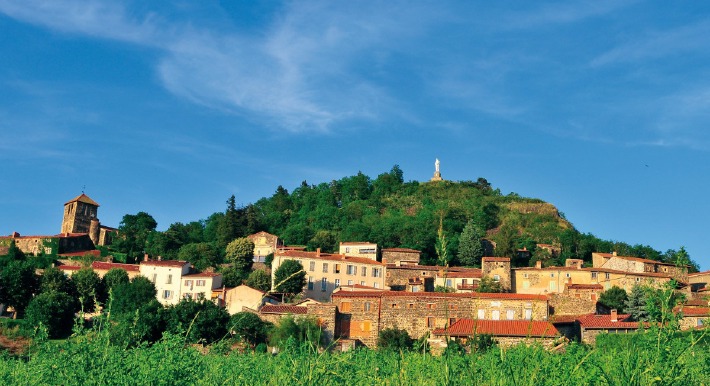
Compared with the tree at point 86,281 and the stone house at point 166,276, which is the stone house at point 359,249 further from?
the tree at point 86,281

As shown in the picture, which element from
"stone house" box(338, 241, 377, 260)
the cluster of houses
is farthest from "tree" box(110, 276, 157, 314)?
"stone house" box(338, 241, 377, 260)

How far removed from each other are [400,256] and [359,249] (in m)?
4.19

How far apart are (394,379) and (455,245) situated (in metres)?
66.2

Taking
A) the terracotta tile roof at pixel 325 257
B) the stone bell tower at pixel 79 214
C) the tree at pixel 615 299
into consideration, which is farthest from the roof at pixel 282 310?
the stone bell tower at pixel 79 214

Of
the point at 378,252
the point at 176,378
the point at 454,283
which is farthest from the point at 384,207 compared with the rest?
the point at 176,378

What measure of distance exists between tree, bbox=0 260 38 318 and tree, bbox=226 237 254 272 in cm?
1986

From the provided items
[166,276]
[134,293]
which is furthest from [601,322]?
[166,276]

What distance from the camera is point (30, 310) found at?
4662 centimetres

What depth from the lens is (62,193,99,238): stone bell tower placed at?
88000mm

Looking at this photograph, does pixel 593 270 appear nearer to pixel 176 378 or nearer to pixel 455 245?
pixel 455 245

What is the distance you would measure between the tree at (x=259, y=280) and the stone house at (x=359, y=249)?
377 inches

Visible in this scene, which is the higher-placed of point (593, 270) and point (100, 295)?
point (593, 270)

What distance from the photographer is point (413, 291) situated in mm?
54500

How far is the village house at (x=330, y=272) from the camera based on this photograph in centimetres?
5962
